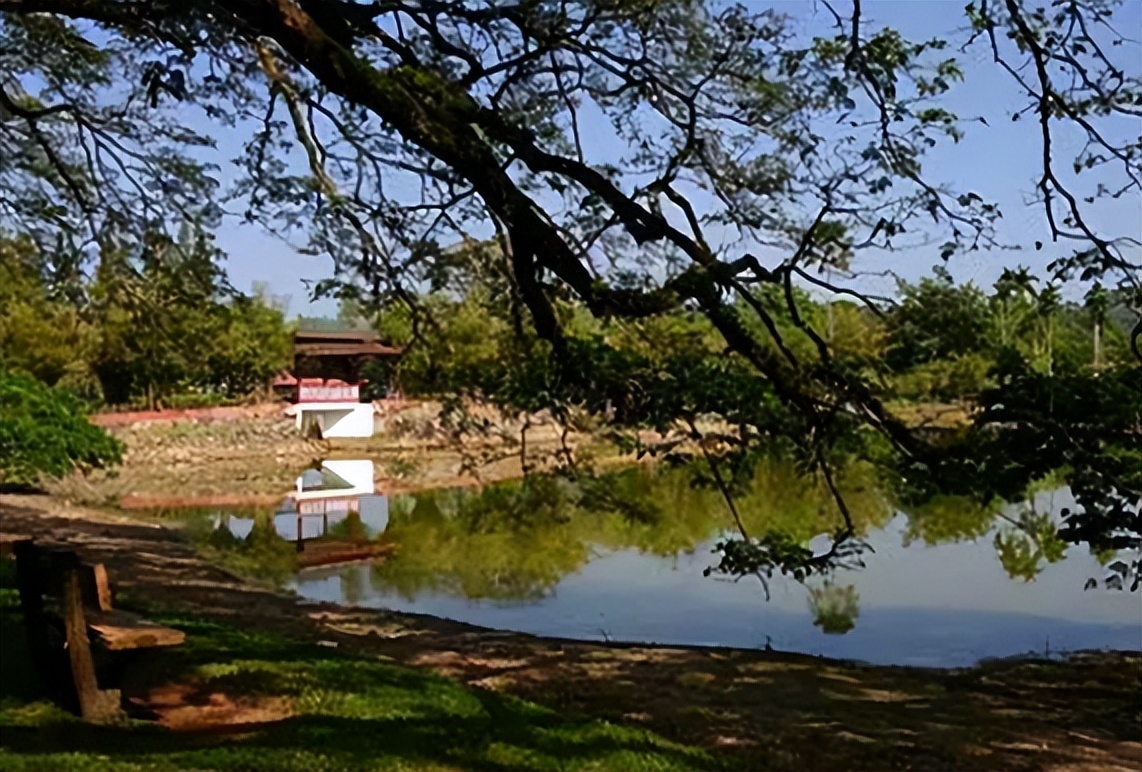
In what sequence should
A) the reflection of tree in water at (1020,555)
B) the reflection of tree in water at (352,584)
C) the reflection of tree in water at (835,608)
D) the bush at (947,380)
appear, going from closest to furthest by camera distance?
the bush at (947,380) < the reflection of tree in water at (835,608) < the reflection of tree in water at (352,584) < the reflection of tree in water at (1020,555)

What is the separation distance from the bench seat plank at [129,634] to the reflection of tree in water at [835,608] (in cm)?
531

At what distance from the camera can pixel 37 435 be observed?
14.1 m

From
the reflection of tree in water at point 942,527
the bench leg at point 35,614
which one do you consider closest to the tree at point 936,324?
the bench leg at point 35,614

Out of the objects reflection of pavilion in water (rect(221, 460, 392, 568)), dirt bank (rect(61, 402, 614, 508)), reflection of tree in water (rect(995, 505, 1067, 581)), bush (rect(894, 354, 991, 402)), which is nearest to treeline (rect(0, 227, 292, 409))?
dirt bank (rect(61, 402, 614, 508))

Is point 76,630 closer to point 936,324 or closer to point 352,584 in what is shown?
point 936,324

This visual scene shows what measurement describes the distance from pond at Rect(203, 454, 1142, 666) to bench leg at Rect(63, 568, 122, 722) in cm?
209

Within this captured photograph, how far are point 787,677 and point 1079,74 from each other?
3620 mm

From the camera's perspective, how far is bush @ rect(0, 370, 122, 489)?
13.9m

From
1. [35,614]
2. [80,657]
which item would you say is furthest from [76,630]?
[35,614]

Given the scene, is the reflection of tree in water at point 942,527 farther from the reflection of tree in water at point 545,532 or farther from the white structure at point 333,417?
the white structure at point 333,417

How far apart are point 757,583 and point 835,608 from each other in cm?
76

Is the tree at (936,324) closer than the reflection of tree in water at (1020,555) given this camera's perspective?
Yes

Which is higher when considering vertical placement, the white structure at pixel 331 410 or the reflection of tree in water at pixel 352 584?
the white structure at pixel 331 410

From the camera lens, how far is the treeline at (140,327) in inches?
271
